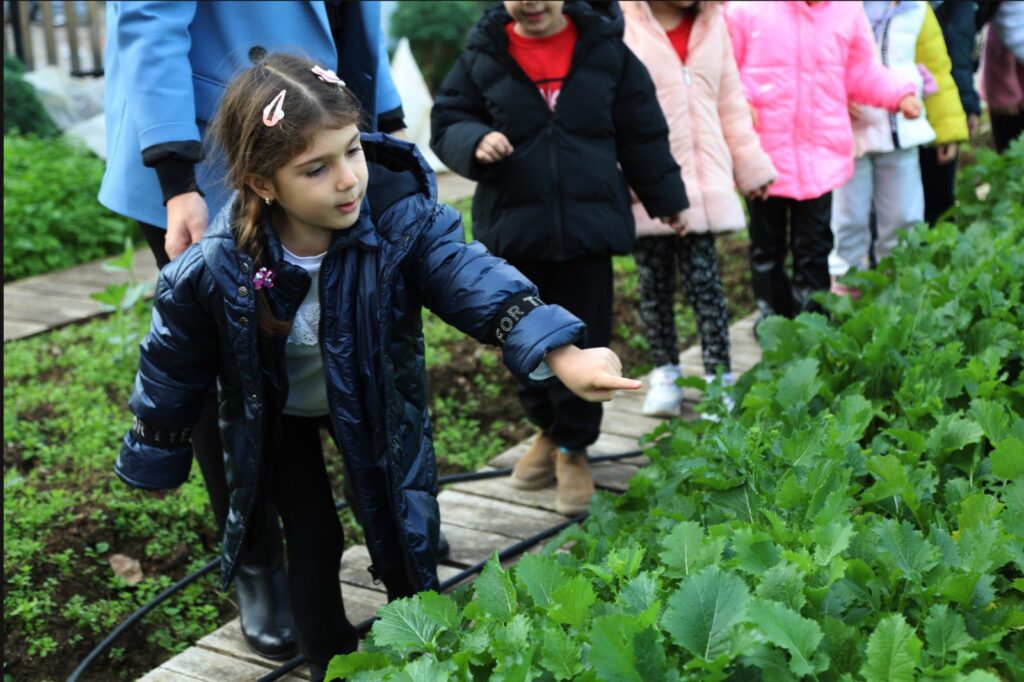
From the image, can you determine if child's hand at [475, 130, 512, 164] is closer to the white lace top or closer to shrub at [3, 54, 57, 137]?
the white lace top

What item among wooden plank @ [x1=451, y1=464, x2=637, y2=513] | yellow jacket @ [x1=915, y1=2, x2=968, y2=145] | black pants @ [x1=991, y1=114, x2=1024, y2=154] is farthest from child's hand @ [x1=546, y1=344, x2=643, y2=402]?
black pants @ [x1=991, y1=114, x2=1024, y2=154]

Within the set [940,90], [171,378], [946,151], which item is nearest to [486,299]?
[171,378]

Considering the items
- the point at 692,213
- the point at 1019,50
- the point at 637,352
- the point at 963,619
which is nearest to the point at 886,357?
the point at 963,619

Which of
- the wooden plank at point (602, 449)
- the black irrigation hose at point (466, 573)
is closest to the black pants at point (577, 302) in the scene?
the black irrigation hose at point (466, 573)

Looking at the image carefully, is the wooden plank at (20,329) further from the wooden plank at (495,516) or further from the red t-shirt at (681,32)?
the red t-shirt at (681,32)

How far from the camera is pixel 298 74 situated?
107 inches

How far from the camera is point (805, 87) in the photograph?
17.7ft

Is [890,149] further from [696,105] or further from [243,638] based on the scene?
[243,638]

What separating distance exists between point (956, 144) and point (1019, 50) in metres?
0.76

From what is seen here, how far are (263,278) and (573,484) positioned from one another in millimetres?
1760

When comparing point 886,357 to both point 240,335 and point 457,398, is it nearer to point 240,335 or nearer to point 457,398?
point 240,335

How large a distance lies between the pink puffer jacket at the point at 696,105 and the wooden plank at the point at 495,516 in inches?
49.2

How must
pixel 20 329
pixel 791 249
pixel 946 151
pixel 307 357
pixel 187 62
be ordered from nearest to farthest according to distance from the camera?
pixel 307 357 → pixel 187 62 → pixel 791 249 → pixel 946 151 → pixel 20 329

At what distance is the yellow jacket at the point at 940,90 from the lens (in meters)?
6.32
